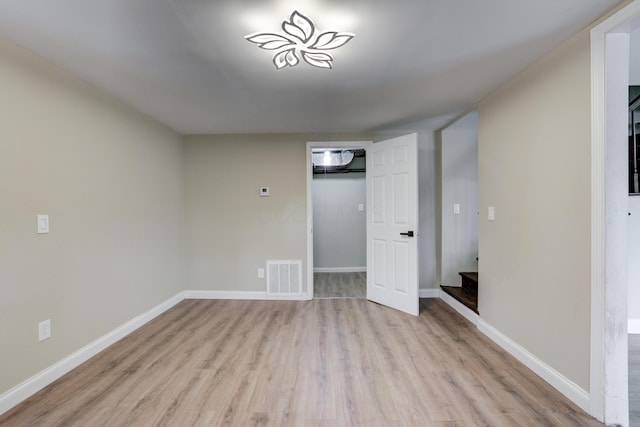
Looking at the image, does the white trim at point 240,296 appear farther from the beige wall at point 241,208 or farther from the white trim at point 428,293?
the white trim at point 428,293

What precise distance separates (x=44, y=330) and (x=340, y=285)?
11.2ft

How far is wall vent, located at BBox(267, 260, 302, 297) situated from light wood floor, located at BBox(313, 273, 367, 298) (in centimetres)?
37

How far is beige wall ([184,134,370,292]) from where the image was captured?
147 inches

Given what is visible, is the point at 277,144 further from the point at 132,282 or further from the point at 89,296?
the point at 89,296

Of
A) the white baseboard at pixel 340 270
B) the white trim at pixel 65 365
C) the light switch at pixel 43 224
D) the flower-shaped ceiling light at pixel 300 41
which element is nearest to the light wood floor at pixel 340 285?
the white baseboard at pixel 340 270

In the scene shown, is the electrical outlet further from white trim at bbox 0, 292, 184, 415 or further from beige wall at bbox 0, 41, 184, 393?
white trim at bbox 0, 292, 184, 415

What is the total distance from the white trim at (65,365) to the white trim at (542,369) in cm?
350

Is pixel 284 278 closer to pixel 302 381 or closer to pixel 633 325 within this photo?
pixel 302 381

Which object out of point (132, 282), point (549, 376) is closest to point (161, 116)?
point (132, 282)

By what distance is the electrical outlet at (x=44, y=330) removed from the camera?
1.86 meters

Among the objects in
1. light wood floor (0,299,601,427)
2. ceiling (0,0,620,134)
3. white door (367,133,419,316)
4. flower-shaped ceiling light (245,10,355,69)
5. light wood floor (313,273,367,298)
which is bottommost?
light wood floor (313,273,367,298)

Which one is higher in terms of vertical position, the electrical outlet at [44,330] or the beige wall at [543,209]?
the beige wall at [543,209]

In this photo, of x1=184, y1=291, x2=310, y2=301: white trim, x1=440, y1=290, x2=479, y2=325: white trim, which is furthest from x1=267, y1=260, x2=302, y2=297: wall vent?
x1=440, y1=290, x2=479, y2=325: white trim

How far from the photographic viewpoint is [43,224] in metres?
1.90
